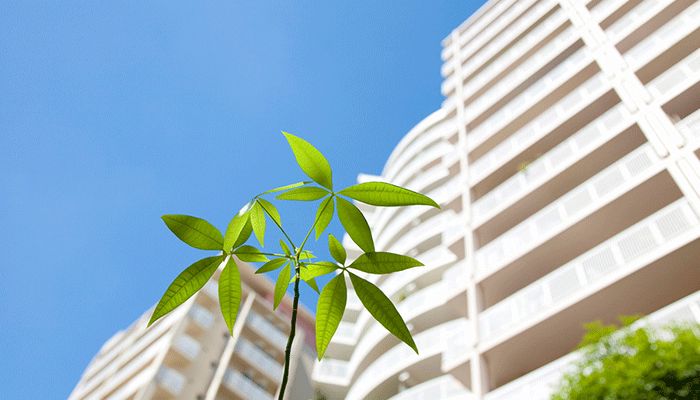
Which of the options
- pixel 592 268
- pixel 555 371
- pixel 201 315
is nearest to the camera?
pixel 555 371

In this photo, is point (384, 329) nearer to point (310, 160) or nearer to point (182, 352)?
point (182, 352)

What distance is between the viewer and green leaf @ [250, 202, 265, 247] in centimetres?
127

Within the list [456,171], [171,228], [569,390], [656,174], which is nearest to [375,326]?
[456,171]

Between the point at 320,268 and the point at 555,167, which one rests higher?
the point at 555,167

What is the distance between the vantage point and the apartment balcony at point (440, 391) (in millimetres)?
15552

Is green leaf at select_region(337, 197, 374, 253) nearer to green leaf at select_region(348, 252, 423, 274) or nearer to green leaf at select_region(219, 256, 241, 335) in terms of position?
green leaf at select_region(348, 252, 423, 274)

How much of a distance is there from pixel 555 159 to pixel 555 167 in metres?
0.43

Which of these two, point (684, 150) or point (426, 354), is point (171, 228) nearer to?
point (684, 150)

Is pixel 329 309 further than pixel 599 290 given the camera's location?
No

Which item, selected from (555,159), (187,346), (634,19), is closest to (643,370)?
(555,159)

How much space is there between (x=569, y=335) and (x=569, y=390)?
6.18 m

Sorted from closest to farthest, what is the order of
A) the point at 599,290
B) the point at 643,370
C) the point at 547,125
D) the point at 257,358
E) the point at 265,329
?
the point at 643,370 < the point at 599,290 < the point at 547,125 < the point at 257,358 < the point at 265,329

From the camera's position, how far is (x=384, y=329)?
867 inches

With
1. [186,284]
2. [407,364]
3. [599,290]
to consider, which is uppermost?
[407,364]
